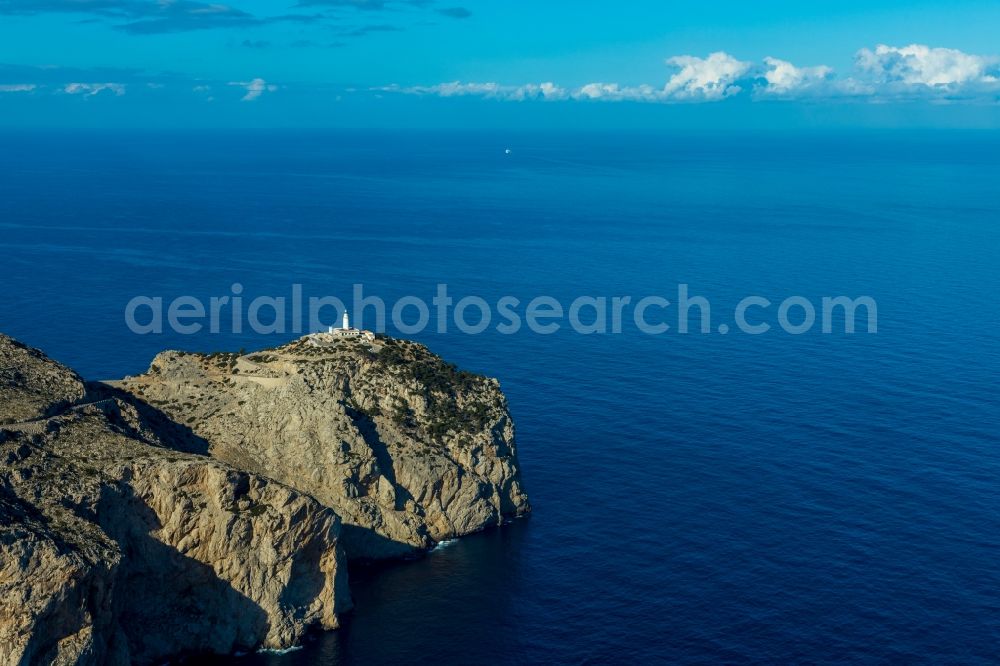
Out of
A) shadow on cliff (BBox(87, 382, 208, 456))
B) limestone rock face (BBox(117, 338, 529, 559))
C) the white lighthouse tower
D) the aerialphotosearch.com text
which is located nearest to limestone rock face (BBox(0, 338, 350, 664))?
shadow on cliff (BBox(87, 382, 208, 456))

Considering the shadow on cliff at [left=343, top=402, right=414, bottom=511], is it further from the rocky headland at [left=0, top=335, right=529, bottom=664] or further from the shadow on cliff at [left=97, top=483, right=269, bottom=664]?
the shadow on cliff at [left=97, top=483, right=269, bottom=664]

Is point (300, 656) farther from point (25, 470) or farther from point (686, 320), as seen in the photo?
point (686, 320)

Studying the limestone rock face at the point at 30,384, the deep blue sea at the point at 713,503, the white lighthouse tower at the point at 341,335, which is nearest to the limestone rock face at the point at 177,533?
the limestone rock face at the point at 30,384

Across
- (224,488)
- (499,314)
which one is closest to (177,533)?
(224,488)

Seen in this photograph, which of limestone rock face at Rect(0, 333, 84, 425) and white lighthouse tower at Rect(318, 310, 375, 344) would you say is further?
white lighthouse tower at Rect(318, 310, 375, 344)

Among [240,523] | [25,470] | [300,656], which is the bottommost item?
[300,656]

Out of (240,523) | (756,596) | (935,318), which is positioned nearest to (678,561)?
(756,596)
